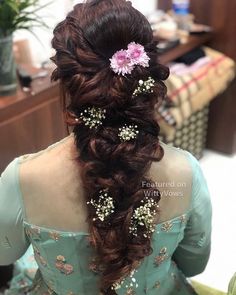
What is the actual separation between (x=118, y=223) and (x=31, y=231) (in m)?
0.21

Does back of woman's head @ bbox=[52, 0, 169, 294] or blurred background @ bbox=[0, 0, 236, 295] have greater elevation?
back of woman's head @ bbox=[52, 0, 169, 294]

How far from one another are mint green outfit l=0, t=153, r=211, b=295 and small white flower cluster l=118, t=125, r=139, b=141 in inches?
6.9

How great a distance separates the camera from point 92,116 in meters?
0.87

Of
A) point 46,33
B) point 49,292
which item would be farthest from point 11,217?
point 46,33

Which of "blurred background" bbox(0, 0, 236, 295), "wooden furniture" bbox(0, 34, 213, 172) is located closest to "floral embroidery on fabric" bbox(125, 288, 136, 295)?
"blurred background" bbox(0, 0, 236, 295)

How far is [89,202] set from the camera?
947 mm

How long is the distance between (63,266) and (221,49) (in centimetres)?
184

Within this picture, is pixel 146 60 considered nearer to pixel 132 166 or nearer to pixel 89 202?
pixel 132 166

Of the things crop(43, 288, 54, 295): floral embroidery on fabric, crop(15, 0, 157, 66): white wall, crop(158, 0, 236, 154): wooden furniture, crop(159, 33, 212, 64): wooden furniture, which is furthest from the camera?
crop(158, 0, 236, 154): wooden furniture

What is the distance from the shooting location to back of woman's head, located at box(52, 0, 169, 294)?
0.85m

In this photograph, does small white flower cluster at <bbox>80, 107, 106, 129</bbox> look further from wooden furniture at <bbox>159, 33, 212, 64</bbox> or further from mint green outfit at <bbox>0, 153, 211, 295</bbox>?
wooden furniture at <bbox>159, 33, 212, 64</bbox>

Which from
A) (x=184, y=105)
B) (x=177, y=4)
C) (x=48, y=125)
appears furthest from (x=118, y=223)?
(x=177, y=4)

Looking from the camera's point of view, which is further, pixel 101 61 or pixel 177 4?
pixel 177 4

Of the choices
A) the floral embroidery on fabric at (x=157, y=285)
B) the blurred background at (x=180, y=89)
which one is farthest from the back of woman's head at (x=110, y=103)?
the blurred background at (x=180, y=89)
